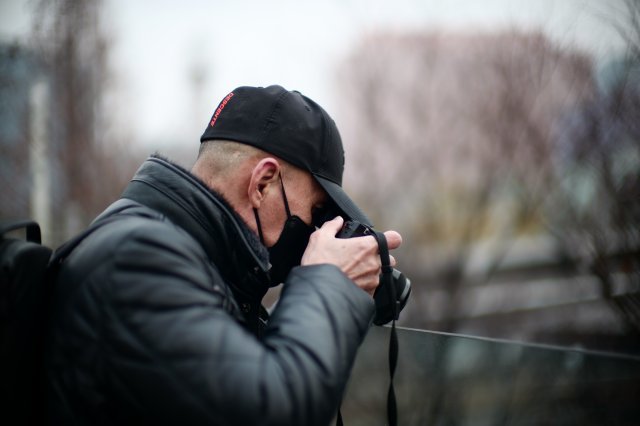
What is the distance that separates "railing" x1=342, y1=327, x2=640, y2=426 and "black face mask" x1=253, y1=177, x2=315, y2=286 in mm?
532

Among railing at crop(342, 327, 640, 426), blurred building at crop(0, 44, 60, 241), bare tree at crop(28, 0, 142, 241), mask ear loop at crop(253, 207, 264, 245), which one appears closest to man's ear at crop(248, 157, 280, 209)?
mask ear loop at crop(253, 207, 264, 245)

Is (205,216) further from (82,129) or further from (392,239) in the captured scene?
(82,129)

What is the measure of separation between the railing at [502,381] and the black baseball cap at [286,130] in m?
0.65

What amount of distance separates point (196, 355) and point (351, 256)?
515 millimetres

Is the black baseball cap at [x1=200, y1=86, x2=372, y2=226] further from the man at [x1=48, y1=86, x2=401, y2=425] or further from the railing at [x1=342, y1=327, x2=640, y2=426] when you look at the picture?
the railing at [x1=342, y1=327, x2=640, y2=426]

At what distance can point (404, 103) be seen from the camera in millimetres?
5164

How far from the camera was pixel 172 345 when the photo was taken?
121 centimetres

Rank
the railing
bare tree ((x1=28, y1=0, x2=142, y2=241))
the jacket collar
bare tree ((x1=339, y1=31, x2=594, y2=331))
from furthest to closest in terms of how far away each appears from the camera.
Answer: bare tree ((x1=28, y1=0, x2=142, y2=241))
bare tree ((x1=339, y1=31, x2=594, y2=331))
the railing
the jacket collar

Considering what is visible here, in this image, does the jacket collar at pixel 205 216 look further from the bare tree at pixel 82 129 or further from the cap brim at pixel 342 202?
the bare tree at pixel 82 129

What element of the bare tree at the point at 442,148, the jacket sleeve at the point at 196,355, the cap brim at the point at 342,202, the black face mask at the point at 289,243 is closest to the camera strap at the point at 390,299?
the cap brim at the point at 342,202

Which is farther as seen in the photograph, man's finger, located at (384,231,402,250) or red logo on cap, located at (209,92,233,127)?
red logo on cap, located at (209,92,233,127)

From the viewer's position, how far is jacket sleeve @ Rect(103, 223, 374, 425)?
1197 millimetres

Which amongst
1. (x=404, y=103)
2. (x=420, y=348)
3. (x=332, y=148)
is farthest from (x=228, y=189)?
(x=404, y=103)

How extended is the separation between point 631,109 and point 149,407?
247cm
